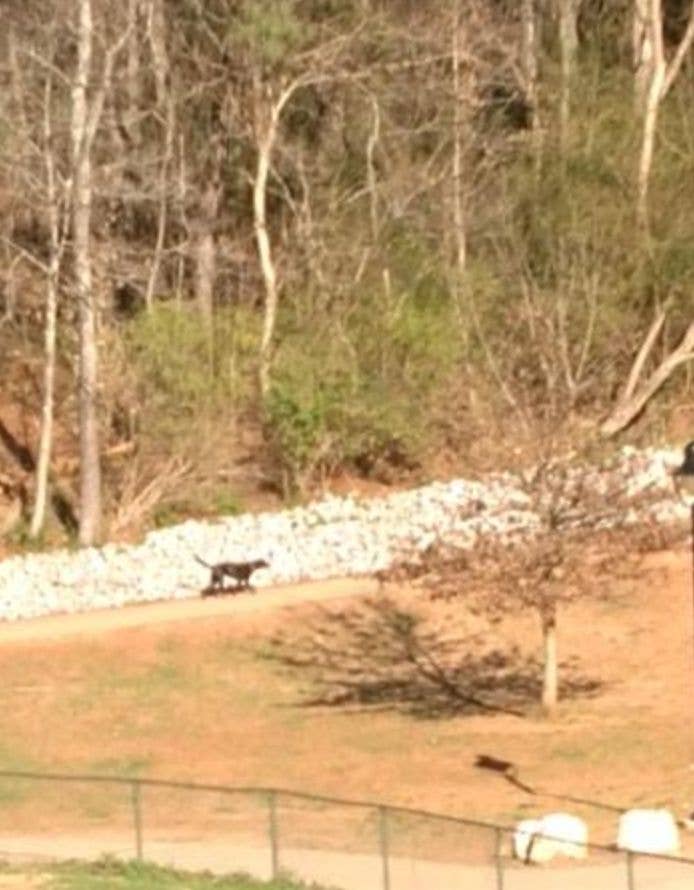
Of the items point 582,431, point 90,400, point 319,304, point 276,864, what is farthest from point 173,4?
point 276,864

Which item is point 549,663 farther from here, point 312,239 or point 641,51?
point 641,51

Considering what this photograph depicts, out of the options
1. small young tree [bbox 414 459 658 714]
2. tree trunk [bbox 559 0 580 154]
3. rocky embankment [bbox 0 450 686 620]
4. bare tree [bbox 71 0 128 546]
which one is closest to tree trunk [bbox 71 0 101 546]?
bare tree [bbox 71 0 128 546]

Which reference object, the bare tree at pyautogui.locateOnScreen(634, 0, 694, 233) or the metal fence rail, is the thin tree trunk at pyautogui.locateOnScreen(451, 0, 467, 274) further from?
the metal fence rail

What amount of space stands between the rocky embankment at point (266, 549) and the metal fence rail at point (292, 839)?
36.3ft

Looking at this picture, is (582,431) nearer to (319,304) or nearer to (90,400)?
(90,400)

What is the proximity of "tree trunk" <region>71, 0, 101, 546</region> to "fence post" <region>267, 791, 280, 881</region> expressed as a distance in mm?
26320

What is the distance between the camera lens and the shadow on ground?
4891 centimetres

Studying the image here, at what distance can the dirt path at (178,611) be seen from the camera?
52.8m

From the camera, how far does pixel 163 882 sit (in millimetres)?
35312

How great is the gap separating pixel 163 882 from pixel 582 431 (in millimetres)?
18550

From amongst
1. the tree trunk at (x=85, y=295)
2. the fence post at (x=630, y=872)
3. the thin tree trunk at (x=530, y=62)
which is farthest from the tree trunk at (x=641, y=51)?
the fence post at (x=630, y=872)

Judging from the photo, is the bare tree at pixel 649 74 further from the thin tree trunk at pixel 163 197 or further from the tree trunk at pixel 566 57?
the thin tree trunk at pixel 163 197

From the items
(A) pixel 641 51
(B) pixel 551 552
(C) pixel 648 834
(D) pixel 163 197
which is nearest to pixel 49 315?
(D) pixel 163 197

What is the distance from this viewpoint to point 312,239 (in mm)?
72438
